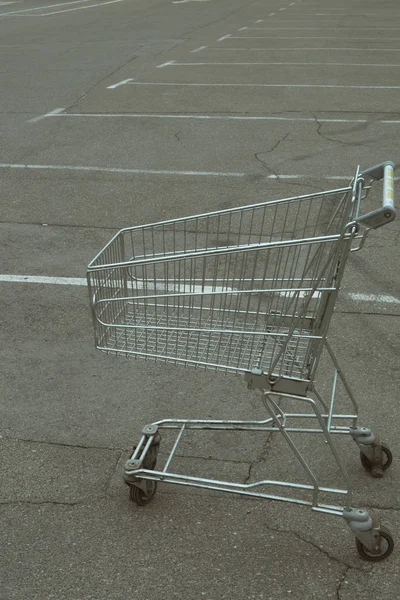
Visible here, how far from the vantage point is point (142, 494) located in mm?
3584

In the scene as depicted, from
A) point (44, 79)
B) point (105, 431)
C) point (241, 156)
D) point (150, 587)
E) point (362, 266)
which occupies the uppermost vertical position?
point (150, 587)

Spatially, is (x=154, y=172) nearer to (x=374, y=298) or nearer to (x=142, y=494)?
(x=374, y=298)

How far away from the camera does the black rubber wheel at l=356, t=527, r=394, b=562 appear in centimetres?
320

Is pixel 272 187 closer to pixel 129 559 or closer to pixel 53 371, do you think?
pixel 53 371

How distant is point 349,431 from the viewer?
12.4 ft

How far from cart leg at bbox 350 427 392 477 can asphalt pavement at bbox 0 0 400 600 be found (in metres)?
0.06

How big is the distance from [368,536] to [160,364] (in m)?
2.00

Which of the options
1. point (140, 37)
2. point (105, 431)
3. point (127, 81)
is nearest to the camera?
point (105, 431)

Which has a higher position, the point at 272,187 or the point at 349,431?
the point at 349,431

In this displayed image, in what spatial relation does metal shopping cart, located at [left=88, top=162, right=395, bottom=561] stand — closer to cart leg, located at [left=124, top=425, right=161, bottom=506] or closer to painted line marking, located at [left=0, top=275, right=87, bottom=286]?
cart leg, located at [left=124, top=425, right=161, bottom=506]

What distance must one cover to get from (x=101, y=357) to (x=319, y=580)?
2222 mm

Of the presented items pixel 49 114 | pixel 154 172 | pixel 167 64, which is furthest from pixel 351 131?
pixel 167 64

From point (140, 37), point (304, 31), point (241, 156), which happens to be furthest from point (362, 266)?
point (304, 31)

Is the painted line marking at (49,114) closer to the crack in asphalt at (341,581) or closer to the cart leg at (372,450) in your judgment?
the cart leg at (372,450)
